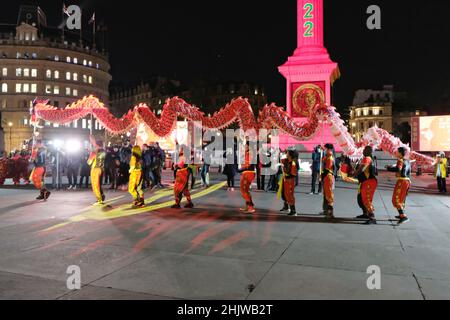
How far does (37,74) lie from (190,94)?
103ft

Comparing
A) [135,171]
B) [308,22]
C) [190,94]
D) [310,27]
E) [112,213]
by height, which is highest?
[190,94]

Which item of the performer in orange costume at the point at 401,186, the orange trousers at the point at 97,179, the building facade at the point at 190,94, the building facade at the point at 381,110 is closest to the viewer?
the performer in orange costume at the point at 401,186

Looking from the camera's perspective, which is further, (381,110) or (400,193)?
(381,110)

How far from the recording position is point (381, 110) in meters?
95.3

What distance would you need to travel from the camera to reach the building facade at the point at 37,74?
73.8m

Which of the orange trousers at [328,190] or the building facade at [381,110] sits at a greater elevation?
the building facade at [381,110]

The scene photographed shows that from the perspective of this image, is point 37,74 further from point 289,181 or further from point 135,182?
point 289,181

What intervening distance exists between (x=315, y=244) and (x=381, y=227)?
2.46m

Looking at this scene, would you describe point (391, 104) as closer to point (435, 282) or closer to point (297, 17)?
point (297, 17)

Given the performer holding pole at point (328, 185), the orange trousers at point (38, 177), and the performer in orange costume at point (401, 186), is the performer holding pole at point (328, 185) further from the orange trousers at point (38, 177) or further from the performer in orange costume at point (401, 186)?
the orange trousers at point (38, 177)

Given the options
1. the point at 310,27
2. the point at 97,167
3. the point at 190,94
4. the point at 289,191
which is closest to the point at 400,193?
the point at 289,191

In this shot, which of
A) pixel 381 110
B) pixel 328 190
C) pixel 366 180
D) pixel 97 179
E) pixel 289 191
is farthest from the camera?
pixel 381 110

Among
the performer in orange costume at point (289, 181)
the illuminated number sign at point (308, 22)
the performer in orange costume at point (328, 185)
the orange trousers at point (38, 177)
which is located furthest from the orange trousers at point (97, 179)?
the illuminated number sign at point (308, 22)

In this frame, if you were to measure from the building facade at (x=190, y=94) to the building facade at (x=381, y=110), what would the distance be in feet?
86.4
